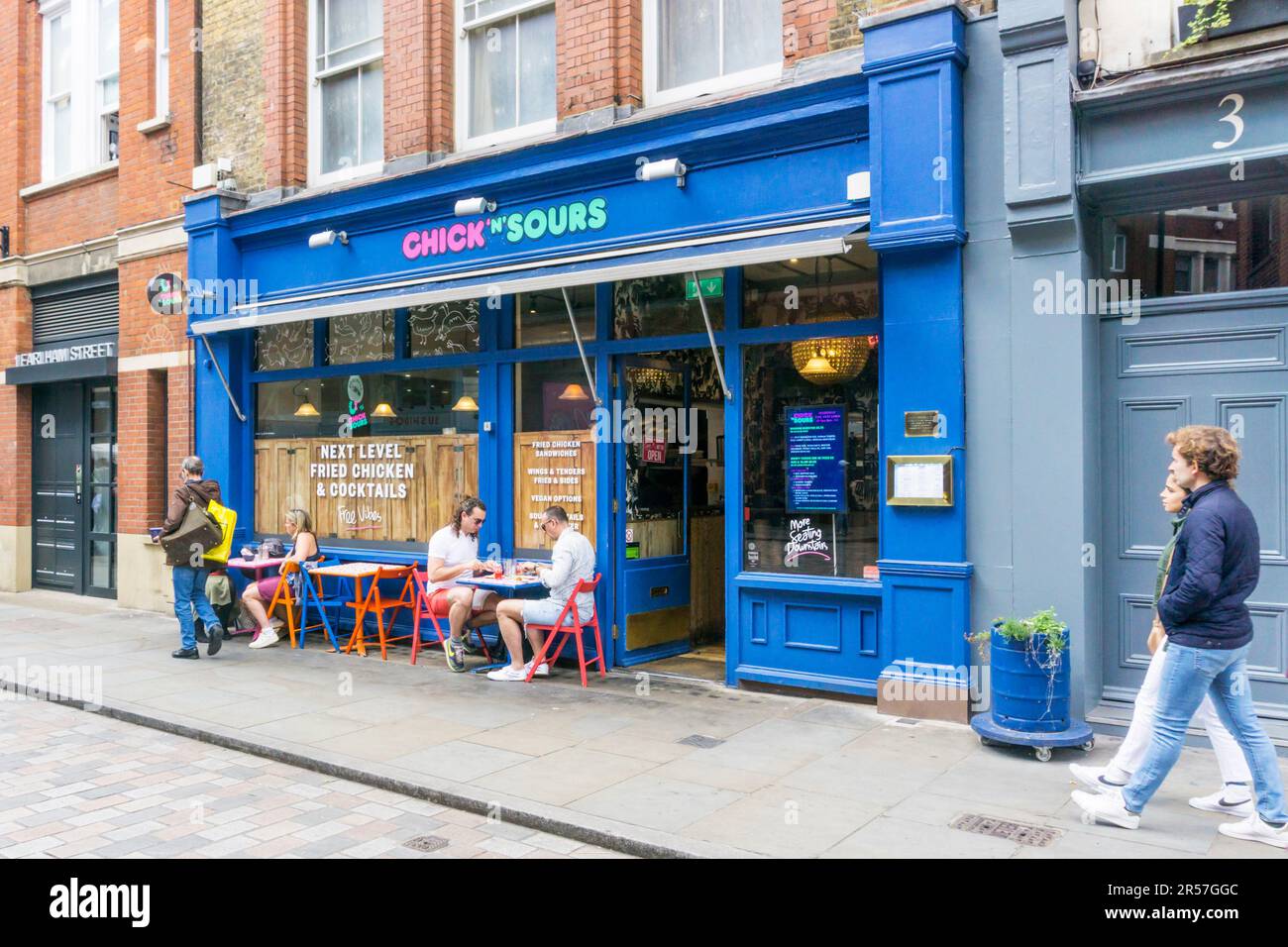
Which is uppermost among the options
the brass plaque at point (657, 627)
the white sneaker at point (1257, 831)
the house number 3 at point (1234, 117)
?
the house number 3 at point (1234, 117)

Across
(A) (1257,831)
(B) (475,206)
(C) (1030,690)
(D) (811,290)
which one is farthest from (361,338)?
(A) (1257,831)

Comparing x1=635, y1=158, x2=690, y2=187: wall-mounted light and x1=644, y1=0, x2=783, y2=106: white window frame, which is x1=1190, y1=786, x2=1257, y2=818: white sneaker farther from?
x1=644, y1=0, x2=783, y2=106: white window frame

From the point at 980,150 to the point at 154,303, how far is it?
9.57 meters

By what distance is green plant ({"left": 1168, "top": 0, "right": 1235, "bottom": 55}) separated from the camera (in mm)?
6379

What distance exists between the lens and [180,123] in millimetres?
12688

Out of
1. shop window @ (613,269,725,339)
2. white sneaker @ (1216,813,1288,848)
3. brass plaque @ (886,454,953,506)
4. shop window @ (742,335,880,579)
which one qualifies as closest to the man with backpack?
shop window @ (613,269,725,339)

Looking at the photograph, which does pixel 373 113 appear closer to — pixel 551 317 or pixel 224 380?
pixel 224 380

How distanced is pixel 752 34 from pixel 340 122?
17.0 ft

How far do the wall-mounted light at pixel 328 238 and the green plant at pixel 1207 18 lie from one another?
308 inches

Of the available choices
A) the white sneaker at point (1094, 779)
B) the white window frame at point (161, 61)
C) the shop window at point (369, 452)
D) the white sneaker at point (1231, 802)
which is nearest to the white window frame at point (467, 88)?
the shop window at point (369, 452)

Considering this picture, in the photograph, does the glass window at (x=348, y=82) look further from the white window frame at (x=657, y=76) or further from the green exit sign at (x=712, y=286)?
the green exit sign at (x=712, y=286)

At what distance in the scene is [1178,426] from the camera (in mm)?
6777

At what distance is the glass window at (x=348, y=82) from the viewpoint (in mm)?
11312
